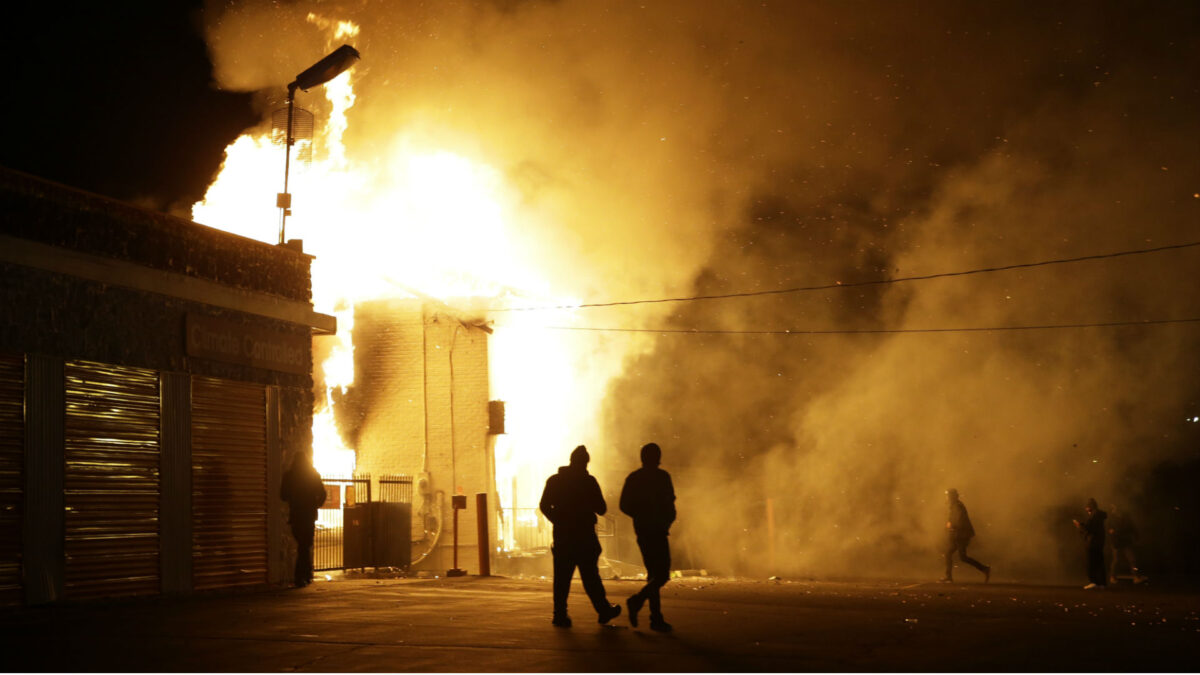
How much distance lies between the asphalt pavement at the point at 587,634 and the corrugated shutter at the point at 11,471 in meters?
0.42

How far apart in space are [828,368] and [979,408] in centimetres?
500

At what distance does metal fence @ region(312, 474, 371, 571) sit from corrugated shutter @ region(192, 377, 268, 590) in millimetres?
4811

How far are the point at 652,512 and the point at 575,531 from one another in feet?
2.58

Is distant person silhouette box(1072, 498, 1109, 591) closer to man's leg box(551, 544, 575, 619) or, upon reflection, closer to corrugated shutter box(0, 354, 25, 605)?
man's leg box(551, 544, 575, 619)

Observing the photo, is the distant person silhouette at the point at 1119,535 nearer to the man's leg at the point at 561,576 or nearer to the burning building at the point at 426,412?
the burning building at the point at 426,412

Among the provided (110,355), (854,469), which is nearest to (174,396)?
(110,355)

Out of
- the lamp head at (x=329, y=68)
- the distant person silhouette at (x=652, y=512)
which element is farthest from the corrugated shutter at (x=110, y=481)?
the distant person silhouette at (x=652, y=512)

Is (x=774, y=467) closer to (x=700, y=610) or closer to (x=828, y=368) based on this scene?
(x=828, y=368)

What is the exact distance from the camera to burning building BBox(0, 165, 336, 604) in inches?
486

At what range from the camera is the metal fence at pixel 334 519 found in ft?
68.9

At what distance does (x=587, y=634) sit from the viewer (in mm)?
9484

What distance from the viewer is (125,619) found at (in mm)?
10781

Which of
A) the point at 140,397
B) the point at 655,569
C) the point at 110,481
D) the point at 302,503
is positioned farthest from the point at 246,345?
the point at 655,569

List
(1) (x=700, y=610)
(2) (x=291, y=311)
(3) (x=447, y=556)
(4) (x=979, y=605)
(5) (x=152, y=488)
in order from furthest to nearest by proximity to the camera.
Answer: (3) (x=447, y=556), (2) (x=291, y=311), (5) (x=152, y=488), (4) (x=979, y=605), (1) (x=700, y=610)
